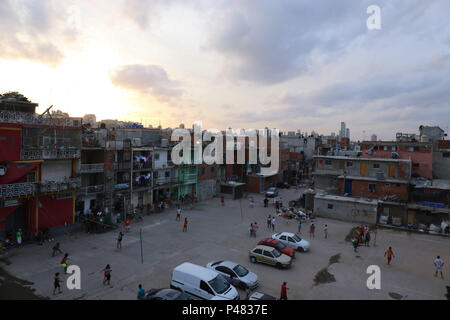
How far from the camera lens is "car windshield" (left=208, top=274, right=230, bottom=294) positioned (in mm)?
14657

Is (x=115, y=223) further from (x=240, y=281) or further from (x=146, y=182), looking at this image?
(x=240, y=281)

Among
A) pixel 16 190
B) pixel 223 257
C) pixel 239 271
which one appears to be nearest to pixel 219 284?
pixel 239 271

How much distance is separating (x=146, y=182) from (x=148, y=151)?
4037mm

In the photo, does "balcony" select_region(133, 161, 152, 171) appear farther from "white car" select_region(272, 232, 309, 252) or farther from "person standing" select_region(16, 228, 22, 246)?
"white car" select_region(272, 232, 309, 252)

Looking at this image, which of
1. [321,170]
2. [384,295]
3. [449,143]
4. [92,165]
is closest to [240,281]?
[384,295]

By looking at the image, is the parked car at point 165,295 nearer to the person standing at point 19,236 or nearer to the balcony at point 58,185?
the person standing at point 19,236

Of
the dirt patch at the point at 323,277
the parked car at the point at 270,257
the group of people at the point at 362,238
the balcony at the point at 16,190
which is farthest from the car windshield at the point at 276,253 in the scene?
the balcony at the point at 16,190

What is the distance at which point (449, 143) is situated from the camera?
149ft

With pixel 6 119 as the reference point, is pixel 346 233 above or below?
below

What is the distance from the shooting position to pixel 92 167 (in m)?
29.9

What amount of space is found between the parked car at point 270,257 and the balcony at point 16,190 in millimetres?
18914

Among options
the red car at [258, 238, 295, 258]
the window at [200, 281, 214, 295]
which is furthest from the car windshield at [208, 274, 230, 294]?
the red car at [258, 238, 295, 258]

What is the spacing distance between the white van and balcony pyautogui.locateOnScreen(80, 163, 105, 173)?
1844 cm
